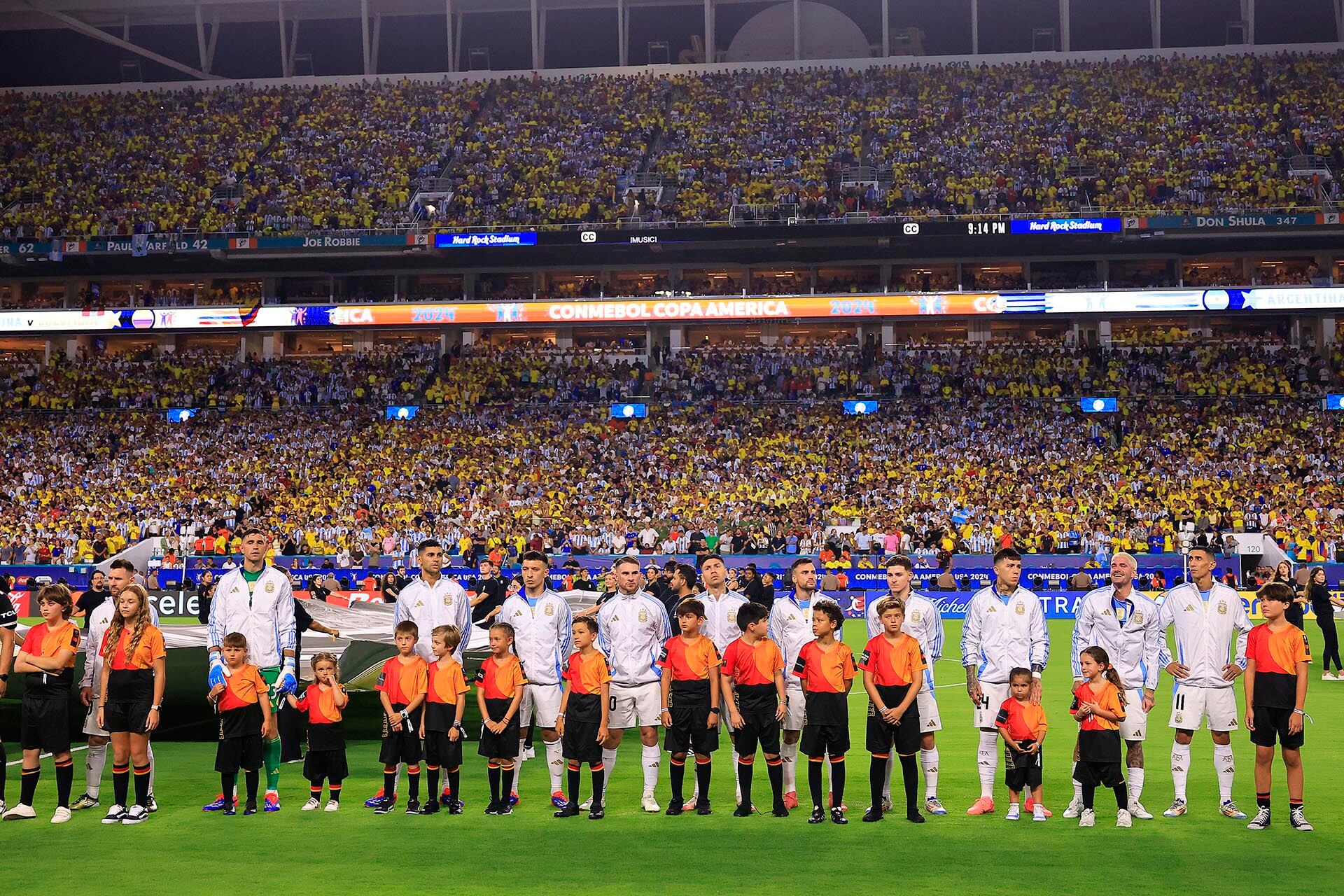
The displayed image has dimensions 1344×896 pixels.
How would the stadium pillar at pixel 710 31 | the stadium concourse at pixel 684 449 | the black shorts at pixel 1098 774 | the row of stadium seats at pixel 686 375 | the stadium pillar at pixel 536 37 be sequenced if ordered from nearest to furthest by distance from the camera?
1. the black shorts at pixel 1098 774
2. the stadium concourse at pixel 684 449
3. the row of stadium seats at pixel 686 375
4. the stadium pillar at pixel 710 31
5. the stadium pillar at pixel 536 37

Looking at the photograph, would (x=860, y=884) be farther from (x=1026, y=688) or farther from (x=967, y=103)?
(x=967, y=103)

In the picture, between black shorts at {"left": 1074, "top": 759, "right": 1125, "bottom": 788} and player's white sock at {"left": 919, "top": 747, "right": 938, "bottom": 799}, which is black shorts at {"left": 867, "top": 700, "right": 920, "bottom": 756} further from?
black shorts at {"left": 1074, "top": 759, "right": 1125, "bottom": 788}

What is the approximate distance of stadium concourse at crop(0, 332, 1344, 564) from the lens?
35.3 meters

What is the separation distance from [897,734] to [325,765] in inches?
190

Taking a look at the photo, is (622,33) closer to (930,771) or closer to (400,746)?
(400,746)

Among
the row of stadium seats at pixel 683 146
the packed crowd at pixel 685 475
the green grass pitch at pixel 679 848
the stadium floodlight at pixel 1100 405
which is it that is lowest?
the green grass pitch at pixel 679 848

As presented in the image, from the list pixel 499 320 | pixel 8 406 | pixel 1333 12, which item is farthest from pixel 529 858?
pixel 1333 12

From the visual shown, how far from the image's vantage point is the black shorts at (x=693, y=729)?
1008 cm

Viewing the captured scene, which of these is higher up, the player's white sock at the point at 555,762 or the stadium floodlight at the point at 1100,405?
the stadium floodlight at the point at 1100,405

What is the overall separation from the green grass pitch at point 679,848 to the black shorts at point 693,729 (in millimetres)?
588

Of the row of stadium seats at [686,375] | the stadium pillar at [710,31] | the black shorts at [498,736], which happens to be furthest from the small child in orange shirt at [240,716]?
the stadium pillar at [710,31]

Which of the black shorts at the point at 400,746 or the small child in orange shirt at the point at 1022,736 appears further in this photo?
the black shorts at the point at 400,746

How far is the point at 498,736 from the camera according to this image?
1034 centimetres

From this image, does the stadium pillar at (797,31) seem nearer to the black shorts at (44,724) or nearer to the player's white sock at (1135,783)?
the player's white sock at (1135,783)
